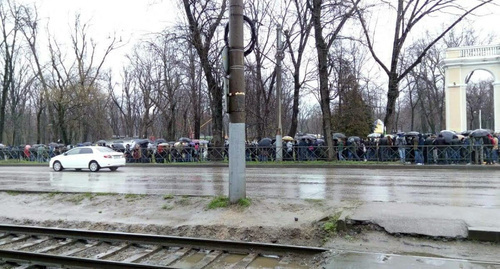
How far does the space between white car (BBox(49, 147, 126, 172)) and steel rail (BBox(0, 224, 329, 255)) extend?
14.2 meters

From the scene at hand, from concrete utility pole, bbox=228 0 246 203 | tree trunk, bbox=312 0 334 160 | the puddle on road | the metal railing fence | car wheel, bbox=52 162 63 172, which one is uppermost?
tree trunk, bbox=312 0 334 160

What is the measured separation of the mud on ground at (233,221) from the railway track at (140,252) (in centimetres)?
84

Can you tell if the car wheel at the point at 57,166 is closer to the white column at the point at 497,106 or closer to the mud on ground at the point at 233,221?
the mud on ground at the point at 233,221

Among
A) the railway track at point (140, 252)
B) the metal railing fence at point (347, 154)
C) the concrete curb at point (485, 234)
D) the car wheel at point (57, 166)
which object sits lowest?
the railway track at point (140, 252)

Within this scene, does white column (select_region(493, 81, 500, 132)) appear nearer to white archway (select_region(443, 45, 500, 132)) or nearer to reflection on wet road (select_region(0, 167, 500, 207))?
white archway (select_region(443, 45, 500, 132))

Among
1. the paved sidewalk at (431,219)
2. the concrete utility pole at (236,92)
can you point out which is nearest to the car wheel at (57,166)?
the concrete utility pole at (236,92)

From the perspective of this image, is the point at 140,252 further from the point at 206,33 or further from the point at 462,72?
the point at 462,72

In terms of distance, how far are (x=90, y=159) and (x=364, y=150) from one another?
51.1ft

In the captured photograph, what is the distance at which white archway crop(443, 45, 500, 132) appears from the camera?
39.3 meters

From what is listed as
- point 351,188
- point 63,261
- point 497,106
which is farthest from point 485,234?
point 497,106

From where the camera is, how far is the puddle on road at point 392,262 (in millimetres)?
5578

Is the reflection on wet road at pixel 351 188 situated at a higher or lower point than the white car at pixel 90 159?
lower

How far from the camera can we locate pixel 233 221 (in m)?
8.45

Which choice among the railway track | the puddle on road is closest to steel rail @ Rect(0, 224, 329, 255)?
the railway track
